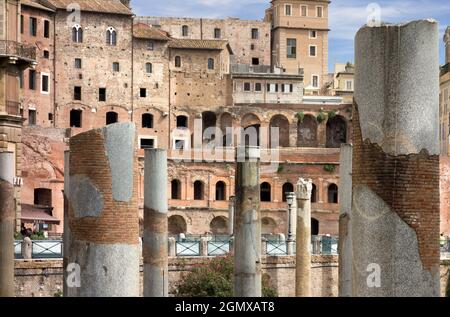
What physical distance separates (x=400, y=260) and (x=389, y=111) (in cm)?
99

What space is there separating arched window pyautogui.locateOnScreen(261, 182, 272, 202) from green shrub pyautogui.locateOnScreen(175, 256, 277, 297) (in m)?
24.4

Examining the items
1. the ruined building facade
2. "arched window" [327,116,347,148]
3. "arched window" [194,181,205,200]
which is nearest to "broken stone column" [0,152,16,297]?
the ruined building facade

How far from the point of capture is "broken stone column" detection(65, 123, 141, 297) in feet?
27.0

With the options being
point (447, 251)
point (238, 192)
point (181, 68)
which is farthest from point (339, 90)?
point (238, 192)

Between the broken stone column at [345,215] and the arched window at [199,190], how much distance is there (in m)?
31.0

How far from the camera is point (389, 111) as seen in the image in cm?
700

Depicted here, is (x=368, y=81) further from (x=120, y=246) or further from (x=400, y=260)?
(x=120, y=246)

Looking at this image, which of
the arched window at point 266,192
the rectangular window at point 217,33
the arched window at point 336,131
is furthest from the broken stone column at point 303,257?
the rectangular window at point 217,33

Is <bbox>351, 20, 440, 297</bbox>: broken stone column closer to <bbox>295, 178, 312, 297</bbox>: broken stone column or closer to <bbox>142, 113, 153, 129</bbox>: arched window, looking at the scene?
<bbox>295, 178, 312, 297</bbox>: broken stone column

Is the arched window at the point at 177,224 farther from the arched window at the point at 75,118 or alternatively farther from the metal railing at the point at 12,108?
the metal railing at the point at 12,108

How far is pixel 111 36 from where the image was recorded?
5131 centimetres

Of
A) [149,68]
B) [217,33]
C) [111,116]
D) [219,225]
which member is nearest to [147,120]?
[111,116]

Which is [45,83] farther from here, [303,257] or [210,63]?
[303,257]

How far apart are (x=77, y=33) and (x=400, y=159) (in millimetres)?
44603
